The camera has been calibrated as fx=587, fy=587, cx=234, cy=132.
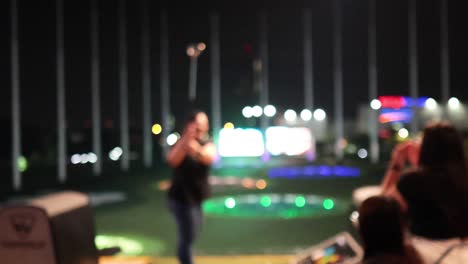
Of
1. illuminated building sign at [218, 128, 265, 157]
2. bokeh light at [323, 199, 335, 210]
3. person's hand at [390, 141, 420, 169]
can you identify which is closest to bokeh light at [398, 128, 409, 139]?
illuminated building sign at [218, 128, 265, 157]

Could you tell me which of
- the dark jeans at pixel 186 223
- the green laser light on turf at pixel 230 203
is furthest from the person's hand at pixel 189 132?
the green laser light on turf at pixel 230 203

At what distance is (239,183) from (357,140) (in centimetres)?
1786

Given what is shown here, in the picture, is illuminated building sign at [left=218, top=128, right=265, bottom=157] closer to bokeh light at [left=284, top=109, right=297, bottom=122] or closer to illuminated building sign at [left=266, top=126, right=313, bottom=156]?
illuminated building sign at [left=266, top=126, right=313, bottom=156]

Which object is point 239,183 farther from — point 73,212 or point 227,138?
point 73,212

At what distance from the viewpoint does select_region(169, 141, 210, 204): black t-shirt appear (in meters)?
5.01

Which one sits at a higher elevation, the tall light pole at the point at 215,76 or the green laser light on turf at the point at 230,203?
the tall light pole at the point at 215,76

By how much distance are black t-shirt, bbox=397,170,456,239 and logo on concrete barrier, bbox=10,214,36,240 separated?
6.66 ft

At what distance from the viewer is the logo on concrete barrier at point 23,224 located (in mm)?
3305

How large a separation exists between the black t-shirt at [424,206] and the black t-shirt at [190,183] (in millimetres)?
2331

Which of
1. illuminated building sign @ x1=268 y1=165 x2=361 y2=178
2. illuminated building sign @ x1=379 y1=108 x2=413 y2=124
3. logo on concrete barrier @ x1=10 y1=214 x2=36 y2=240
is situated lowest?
illuminated building sign @ x1=268 y1=165 x2=361 y2=178

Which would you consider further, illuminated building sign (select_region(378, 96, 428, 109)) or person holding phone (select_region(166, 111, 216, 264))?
illuminated building sign (select_region(378, 96, 428, 109))

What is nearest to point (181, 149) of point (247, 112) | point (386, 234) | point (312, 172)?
point (386, 234)

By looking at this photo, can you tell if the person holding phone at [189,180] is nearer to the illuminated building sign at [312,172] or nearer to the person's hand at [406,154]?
the person's hand at [406,154]

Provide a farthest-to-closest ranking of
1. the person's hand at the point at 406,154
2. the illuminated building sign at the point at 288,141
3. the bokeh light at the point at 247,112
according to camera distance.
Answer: the bokeh light at the point at 247,112 < the illuminated building sign at the point at 288,141 < the person's hand at the point at 406,154
